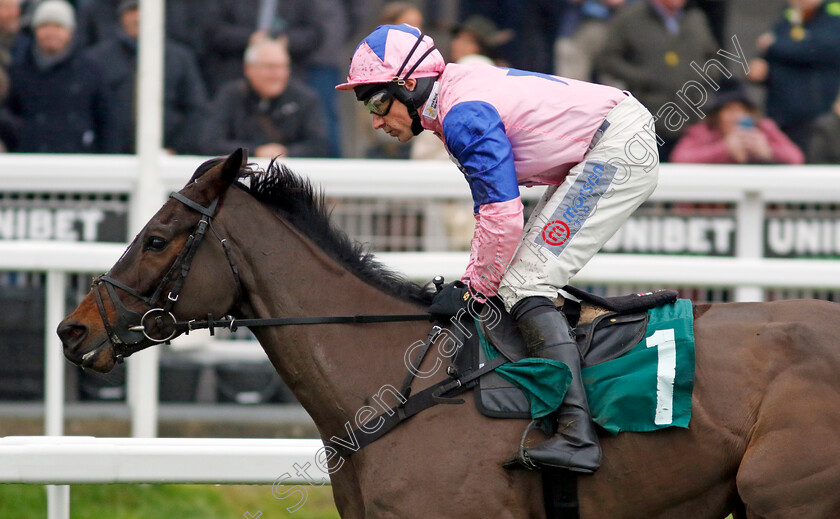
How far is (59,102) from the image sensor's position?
291 inches

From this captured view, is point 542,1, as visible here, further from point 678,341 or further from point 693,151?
point 678,341

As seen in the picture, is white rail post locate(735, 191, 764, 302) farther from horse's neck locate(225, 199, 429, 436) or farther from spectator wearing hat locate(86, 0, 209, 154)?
spectator wearing hat locate(86, 0, 209, 154)

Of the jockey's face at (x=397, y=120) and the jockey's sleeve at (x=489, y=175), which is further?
the jockey's face at (x=397, y=120)

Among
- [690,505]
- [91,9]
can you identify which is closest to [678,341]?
[690,505]

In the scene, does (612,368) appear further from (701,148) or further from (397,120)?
(701,148)

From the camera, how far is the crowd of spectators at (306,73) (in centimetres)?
693

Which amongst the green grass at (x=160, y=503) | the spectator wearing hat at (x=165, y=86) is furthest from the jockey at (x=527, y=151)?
the spectator wearing hat at (x=165, y=86)

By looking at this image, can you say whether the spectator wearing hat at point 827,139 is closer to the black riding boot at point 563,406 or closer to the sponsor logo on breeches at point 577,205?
the sponsor logo on breeches at point 577,205

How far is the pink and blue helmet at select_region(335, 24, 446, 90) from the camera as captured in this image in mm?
3477

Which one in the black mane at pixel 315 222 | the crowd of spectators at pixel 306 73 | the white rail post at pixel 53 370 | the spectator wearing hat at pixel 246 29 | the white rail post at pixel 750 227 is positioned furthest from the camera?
the spectator wearing hat at pixel 246 29

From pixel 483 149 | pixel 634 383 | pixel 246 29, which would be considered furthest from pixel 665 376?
pixel 246 29

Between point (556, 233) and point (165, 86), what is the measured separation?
4.58 meters

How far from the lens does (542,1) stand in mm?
8359

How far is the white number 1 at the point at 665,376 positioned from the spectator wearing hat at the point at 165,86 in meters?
4.50
